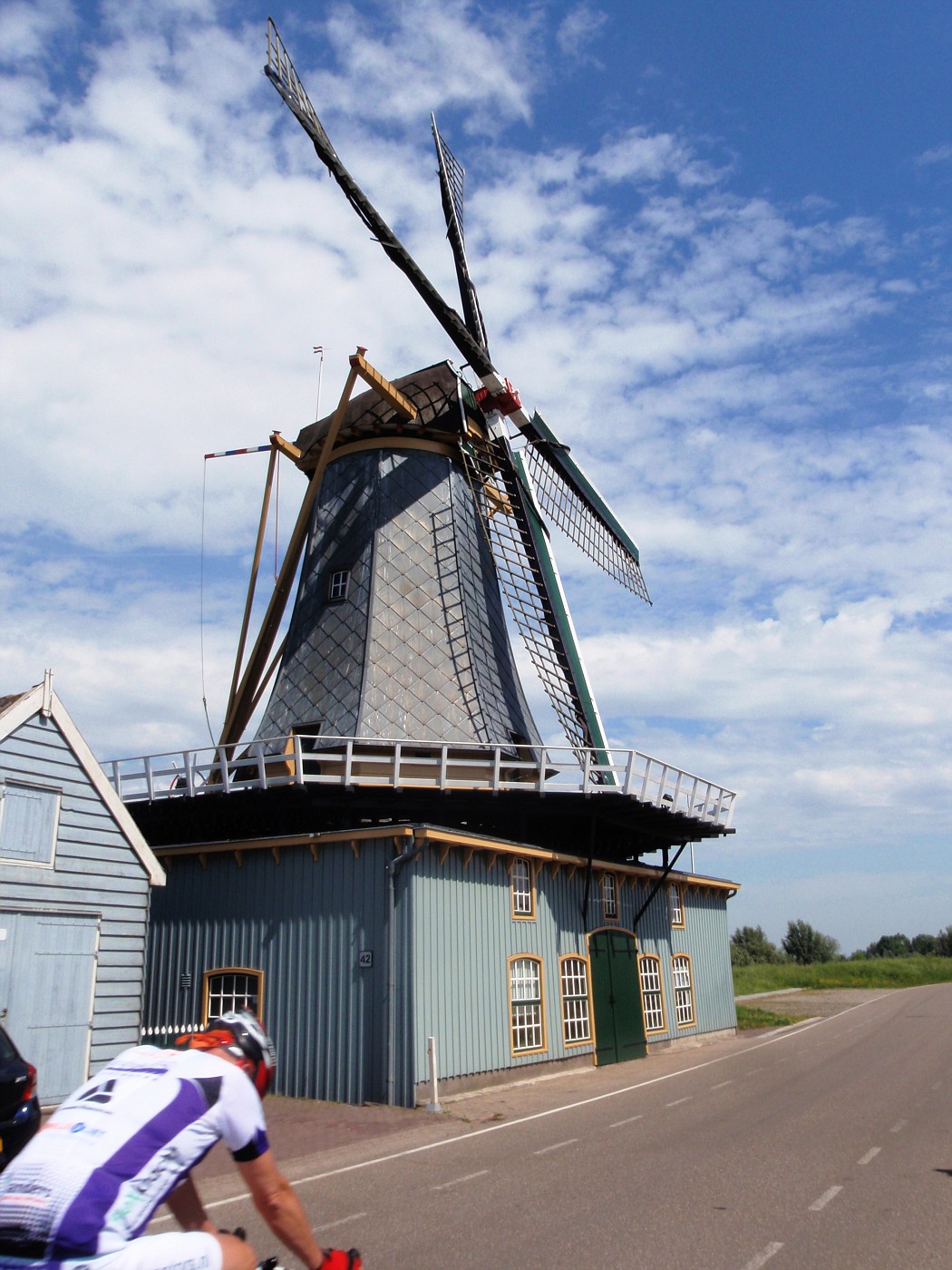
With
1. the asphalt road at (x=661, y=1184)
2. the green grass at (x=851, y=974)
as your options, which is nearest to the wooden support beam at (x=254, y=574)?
the asphalt road at (x=661, y=1184)

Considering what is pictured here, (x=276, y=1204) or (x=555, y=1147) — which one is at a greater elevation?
(x=276, y=1204)

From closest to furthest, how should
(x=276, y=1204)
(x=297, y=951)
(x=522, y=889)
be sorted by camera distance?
1. (x=276, y=1204)
2. (x=297, y=951)
3. (x=522, y=889)

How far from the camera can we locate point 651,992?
74.0 ft

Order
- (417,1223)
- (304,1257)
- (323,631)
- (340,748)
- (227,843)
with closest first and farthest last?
(304,1257), (417,1223), (227,843), (340,748), (323,631)

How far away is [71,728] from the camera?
1320 cm

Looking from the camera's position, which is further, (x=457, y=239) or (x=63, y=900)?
(x=457, y=239)

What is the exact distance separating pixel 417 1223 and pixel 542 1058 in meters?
11.3

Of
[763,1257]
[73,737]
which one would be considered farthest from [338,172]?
[763,1257]

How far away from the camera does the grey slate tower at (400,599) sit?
64.3ft

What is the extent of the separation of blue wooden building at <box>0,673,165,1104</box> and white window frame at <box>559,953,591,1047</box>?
853cm

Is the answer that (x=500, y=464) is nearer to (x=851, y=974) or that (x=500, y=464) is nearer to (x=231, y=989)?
(x=231, y=989)

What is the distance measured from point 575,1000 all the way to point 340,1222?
12689 mm

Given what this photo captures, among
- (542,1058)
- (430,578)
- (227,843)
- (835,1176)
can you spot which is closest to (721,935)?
(542,1058)

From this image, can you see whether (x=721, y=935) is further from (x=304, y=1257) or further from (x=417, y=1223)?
(x=304, y=1257)
